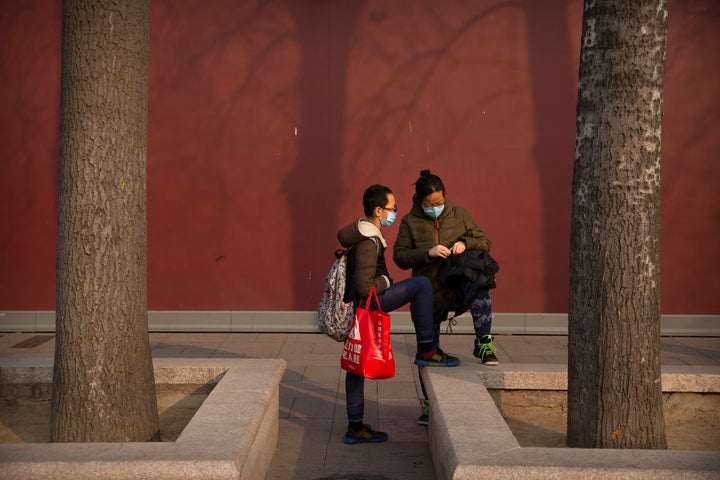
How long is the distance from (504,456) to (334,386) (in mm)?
3540

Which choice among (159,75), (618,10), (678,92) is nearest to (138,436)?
(618,10)

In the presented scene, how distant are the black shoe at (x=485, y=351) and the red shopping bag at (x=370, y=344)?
91 centimetres

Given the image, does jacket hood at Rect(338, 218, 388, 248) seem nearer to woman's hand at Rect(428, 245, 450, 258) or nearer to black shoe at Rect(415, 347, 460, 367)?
woman's hand at Rect(428, 245, 450, 258)

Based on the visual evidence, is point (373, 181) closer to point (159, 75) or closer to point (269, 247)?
point (269, 247)

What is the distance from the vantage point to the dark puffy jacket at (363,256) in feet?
17.5

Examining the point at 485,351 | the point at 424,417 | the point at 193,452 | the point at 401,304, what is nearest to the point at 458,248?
the point at 401,304

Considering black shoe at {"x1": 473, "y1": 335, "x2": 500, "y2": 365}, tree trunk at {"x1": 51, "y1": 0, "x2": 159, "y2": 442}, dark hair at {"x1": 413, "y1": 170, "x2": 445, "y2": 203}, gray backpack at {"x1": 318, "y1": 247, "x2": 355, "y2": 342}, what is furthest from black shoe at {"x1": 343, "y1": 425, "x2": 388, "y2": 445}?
dark hair at {"x1": 413, "y1": 170, "x2": 445, "y2": 203}

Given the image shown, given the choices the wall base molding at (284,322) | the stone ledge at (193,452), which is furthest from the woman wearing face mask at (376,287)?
the wall base molding at (284,322)

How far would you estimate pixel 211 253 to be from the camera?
969cm

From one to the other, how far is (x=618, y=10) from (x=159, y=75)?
6201mm

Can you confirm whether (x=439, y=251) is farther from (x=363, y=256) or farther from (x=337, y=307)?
(x=337, y=307)

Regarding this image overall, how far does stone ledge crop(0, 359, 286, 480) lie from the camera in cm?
356

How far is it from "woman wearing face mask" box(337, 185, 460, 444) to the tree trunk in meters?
1.34

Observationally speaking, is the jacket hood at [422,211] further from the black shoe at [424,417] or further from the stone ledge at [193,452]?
the stone ledge at [193,452]
